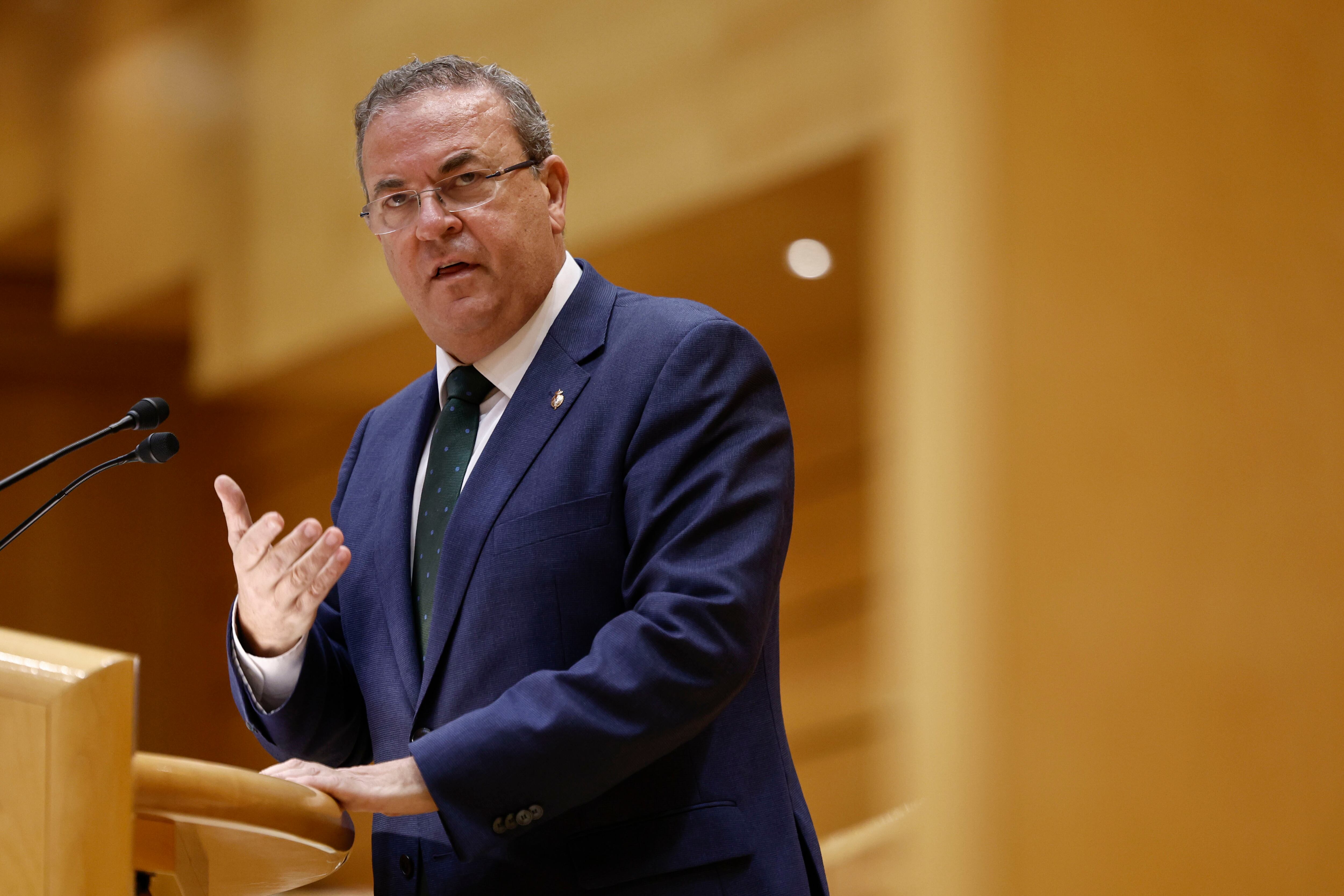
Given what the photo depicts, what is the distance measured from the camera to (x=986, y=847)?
190cm

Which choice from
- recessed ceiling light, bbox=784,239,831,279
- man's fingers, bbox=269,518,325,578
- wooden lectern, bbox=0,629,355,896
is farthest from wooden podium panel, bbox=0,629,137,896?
recessed ceiling light, bbox=784,239,831,279

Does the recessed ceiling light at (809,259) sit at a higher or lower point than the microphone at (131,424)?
higher

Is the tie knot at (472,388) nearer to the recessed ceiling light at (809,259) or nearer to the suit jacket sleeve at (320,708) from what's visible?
the suit jacket sleeve at (320,708)

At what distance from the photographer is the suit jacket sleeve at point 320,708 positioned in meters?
1.33

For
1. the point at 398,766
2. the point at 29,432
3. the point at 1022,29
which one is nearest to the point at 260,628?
the point at 398,766

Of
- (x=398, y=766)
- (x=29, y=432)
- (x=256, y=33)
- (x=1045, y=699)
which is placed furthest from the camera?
(x=29, y=432)

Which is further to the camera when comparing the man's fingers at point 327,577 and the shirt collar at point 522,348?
the shirt collar at point 522,348

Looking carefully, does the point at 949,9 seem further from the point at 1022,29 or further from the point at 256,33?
the point at 256,33

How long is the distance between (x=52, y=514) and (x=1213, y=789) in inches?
146

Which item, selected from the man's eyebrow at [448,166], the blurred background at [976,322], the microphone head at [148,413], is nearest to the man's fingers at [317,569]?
the microphone head at [148,413]

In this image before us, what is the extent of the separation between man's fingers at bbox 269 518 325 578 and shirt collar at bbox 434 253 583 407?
→ 0.96ft

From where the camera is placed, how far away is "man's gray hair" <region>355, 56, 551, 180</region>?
1458 millimetres

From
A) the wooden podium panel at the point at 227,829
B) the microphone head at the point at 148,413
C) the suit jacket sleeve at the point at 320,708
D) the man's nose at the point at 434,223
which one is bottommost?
the wooden podium panel at the point at 227,829

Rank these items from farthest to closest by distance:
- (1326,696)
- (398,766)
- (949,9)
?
1. (949,9)
2. (1326,696)
3. (398,766)
